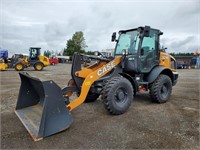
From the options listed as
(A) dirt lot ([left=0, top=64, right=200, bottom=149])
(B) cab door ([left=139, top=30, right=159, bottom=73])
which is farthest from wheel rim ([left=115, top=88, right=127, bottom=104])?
(B) cab door ([left=139, top=30, right=159, bottom=73])

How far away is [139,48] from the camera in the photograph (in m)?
5.60

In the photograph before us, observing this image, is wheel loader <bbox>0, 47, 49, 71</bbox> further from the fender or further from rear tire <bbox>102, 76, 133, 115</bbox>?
rear tire <bbox>102, 76, 133, 115</bbox>

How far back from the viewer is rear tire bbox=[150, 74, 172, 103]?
230 inches

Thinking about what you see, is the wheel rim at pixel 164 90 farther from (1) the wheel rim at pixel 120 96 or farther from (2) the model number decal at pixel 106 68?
(2) the model number decal at pixel 106 68

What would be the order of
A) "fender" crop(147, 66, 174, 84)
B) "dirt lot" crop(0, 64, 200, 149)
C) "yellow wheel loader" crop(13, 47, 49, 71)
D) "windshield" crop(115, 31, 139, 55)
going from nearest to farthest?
"dirt lot" crop(0, 64, 200, 149) < "windshield" crop(115, 31, 139, 55) < "fender" crop(147, 66, 174, 84) < "yellow wheel loader" crop(13, 47, 49, 71)

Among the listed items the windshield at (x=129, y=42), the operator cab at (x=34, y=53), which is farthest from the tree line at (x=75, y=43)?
the windshield at (x=129, y=42)

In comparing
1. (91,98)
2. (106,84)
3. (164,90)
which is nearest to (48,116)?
(106,84)

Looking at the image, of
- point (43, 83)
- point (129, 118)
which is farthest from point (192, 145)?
point (43, 83)

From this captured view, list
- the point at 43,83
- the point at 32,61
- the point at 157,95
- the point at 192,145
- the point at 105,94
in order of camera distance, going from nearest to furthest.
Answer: the point at 192,145 → the point at 43,83 → the point at 105,94 → the point at 157,95 → the point at 32,61

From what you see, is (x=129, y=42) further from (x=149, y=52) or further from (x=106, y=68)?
(x=106, y=68)

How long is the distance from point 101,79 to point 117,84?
51 centimetres

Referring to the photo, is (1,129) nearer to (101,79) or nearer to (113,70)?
(101,79)

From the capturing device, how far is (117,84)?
15.2ft

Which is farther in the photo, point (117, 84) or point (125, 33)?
point (125, 33)
